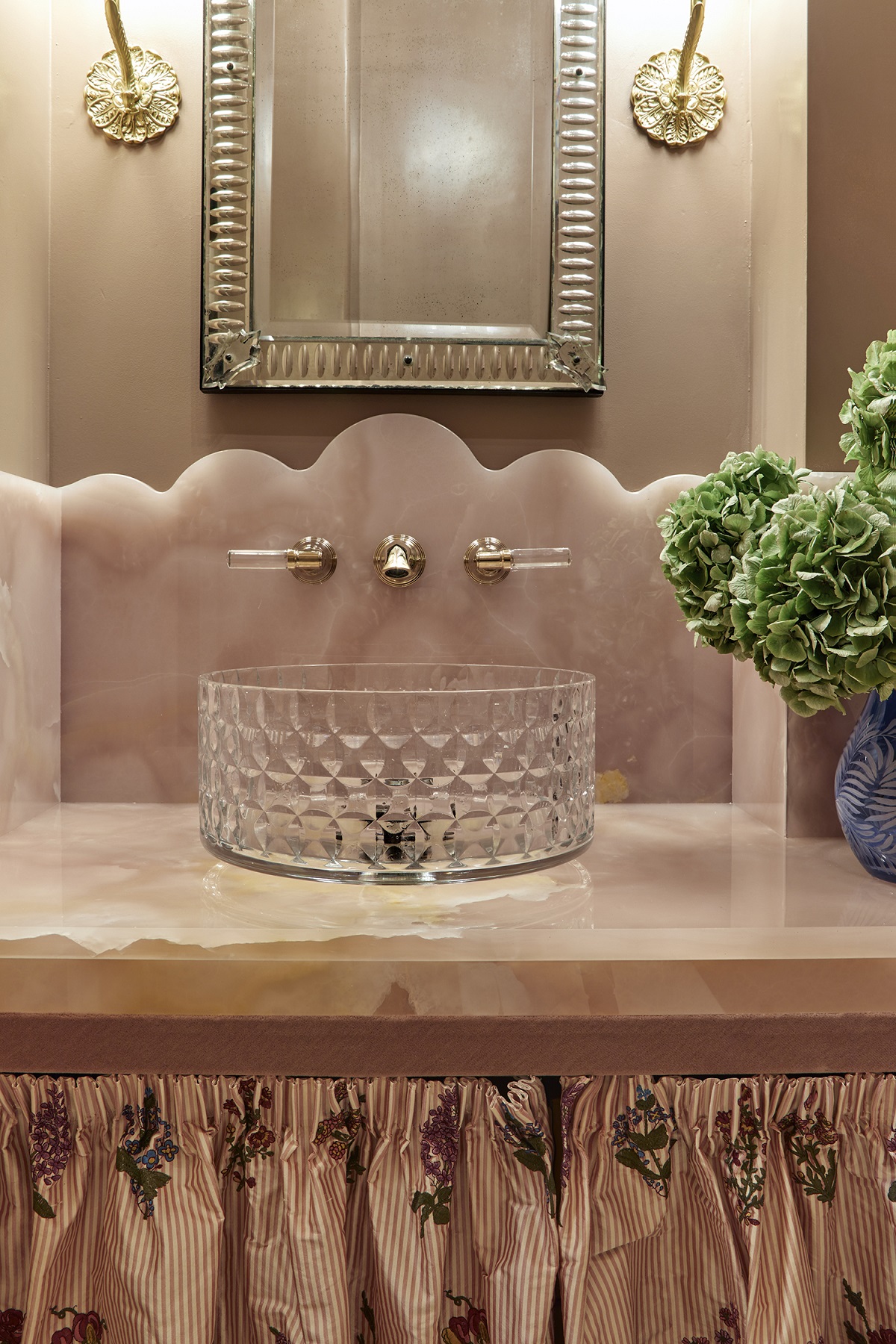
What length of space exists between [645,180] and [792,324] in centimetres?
28

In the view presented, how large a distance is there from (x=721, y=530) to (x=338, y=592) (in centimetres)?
45

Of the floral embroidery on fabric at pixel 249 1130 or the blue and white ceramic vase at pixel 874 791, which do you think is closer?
the floral embroidery on fabric at pixel 249 1130

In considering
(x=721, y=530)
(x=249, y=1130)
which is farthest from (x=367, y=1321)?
(x=721, y=530)

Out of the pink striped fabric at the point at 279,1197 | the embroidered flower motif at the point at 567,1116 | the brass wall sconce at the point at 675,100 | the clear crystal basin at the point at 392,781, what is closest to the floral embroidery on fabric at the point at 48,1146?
the pink striped fabric at the point at 279,1197

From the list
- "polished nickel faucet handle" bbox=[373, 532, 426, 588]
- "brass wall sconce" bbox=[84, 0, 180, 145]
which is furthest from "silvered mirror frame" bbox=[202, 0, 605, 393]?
"polished nickel faucet handle" bbox=[373, 532, 426, 588]

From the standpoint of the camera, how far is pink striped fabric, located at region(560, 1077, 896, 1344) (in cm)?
61

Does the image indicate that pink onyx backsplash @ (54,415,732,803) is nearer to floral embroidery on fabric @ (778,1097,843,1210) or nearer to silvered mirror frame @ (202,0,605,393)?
silvered mirror frame @ (202,0,605,393)

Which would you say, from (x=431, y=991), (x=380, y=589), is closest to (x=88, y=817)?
(x=380, y=589)

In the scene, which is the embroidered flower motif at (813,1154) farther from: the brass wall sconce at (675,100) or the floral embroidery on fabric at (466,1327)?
the brass wall sconce at (675,100)

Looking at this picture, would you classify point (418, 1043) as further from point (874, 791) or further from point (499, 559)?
point (499, 559)

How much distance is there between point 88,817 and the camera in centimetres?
100

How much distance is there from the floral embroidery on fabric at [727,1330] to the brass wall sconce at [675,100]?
3.70 ft

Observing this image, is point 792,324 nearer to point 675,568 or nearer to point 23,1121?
point 675,568

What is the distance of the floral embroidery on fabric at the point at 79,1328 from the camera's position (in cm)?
63
